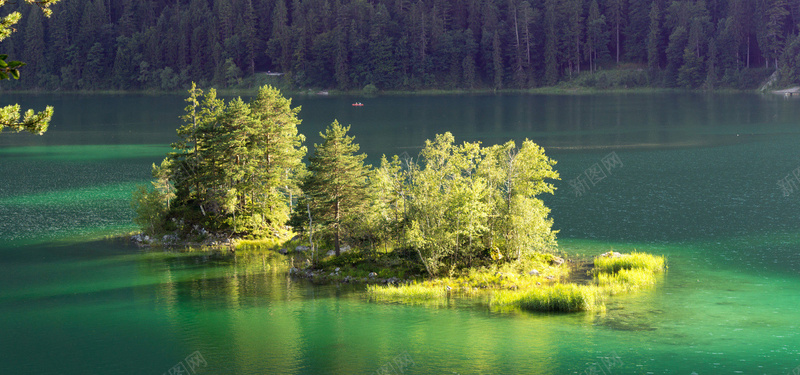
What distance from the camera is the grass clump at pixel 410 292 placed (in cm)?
5047

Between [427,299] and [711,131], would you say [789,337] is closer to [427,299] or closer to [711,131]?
[427,299]

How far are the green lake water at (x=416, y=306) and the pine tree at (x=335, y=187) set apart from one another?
5615mm

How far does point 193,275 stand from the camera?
57531mm

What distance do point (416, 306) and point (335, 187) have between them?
12.2m

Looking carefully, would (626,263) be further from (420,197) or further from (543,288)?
(420,197)

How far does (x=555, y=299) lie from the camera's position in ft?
155

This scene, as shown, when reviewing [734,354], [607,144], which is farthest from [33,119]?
[607,144]

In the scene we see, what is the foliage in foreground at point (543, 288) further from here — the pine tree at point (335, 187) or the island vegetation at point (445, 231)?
the pine tree at point (335, 187)

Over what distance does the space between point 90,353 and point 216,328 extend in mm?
6966

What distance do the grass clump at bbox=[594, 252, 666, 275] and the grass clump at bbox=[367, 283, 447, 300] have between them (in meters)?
11.8

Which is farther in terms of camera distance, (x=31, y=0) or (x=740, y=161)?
(x=740, y=161)

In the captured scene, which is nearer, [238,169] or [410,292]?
[410,292]

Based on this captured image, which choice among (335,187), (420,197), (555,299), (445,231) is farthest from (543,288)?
(335,187)

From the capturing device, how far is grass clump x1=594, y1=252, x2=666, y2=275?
54.8m
